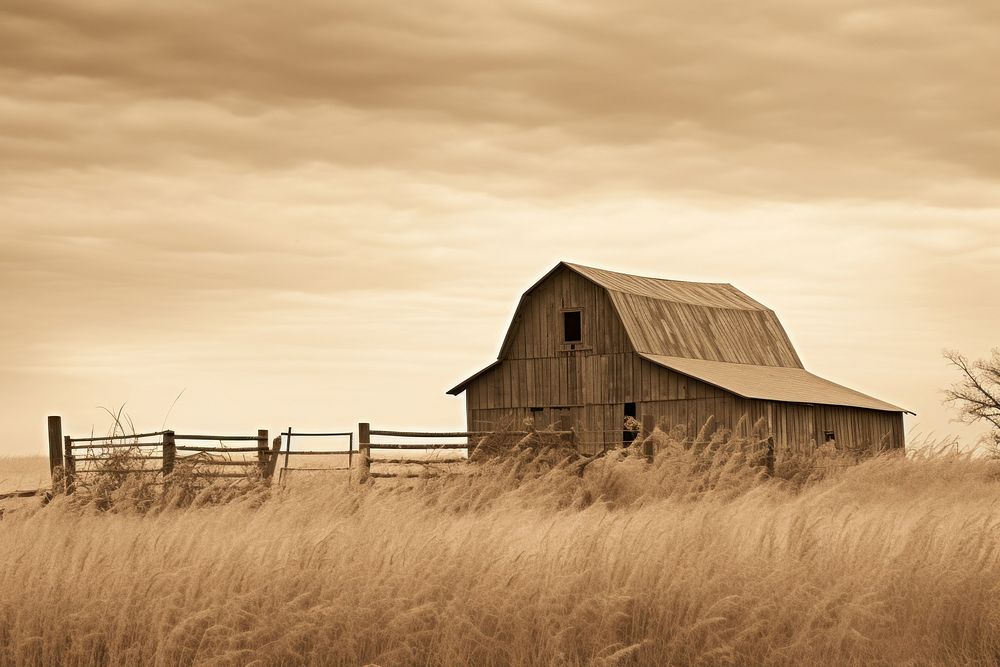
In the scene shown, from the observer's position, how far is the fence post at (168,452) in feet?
58.2

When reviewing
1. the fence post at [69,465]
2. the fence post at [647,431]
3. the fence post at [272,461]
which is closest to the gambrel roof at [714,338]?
the fence post at [647,431]

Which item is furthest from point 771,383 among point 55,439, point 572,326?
point 55,439

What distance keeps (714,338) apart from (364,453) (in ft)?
65.0

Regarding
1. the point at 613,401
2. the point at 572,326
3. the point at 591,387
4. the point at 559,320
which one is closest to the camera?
the point at 613,401

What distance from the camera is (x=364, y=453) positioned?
1889cm

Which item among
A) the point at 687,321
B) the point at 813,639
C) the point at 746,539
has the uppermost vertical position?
the point at 687,321

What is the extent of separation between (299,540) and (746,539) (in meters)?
3.48

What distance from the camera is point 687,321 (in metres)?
35.2

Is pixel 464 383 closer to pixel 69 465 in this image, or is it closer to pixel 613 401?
pixel 613 401

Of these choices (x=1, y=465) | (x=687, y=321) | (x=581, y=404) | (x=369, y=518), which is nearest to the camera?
(x=369, y=518)

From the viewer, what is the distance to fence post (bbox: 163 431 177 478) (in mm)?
17750

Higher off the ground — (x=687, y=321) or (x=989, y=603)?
(x=687, y=321)

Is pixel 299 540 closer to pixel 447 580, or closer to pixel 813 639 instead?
pixel 447 580

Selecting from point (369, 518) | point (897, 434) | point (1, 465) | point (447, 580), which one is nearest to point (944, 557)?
point (447, 580)
